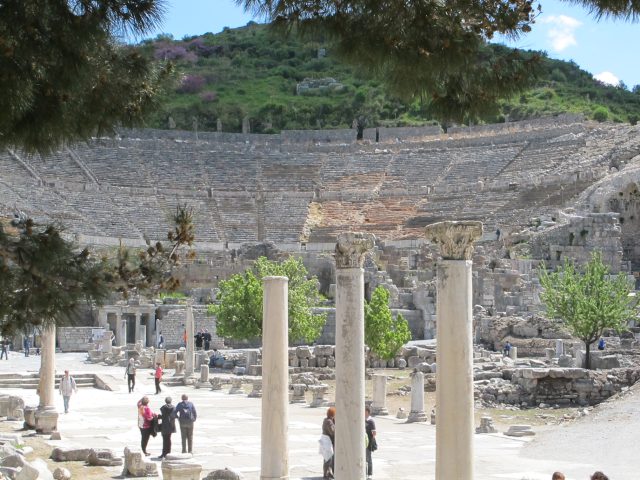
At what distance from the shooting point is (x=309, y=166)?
2965 inches

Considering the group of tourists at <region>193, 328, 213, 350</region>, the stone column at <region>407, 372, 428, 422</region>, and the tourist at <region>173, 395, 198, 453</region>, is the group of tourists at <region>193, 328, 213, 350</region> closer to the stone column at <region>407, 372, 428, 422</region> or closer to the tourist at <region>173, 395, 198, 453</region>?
the stone column at <region>407, 372, 428, 422</region>

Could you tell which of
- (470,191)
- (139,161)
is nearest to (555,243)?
(470,191)

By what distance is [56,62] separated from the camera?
8758 millimetres

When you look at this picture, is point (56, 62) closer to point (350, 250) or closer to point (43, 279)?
point (43, 279)

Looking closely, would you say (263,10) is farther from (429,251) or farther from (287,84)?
(287,84)

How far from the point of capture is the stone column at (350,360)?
44.4 ft

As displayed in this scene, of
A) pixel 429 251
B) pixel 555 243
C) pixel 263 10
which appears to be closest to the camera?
pixel 263 10

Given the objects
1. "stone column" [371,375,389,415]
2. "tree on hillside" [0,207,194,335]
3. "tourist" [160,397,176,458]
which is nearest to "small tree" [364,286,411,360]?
"stone column" [371,375,389,415]

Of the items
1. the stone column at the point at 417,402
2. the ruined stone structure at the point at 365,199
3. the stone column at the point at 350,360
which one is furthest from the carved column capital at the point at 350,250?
the ruined stone structure at the point at 365,199

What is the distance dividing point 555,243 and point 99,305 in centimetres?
4310

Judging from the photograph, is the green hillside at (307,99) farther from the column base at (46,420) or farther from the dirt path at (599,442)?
the column base at (46,420)

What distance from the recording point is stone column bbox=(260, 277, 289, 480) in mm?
14703

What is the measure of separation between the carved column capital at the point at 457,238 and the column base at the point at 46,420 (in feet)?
39.9

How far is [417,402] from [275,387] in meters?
10.7
